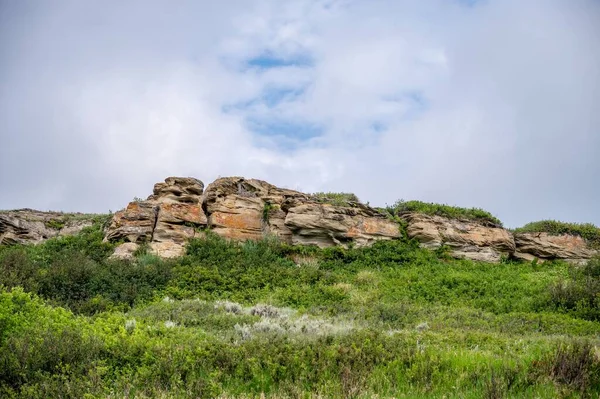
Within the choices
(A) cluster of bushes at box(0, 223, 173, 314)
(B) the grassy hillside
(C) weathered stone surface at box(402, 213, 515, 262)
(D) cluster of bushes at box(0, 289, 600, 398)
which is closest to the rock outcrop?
(C) weathered stone surface at box(402, 213, 515, 262)

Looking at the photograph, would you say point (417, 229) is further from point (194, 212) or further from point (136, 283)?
point (136, 283)

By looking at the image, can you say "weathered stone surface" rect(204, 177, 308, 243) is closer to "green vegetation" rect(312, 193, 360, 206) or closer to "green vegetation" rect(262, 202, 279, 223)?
"green vegetation" rect(262, 202, 279, 223)

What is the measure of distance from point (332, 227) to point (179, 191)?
817cm

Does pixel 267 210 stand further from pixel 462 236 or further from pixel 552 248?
pixel 552 248

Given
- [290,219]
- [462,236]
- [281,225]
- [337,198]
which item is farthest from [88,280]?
[462,236]

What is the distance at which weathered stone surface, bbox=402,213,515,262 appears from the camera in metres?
26.9

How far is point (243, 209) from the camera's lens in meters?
27.0

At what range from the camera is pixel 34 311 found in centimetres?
959

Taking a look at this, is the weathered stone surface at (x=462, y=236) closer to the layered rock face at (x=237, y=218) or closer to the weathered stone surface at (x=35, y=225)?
the layered rock face at (x=237, y=218)

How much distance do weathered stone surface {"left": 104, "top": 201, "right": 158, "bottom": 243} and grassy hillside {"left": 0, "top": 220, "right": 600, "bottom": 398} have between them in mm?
1017

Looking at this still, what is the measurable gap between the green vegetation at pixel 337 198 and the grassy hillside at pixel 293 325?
3.41m

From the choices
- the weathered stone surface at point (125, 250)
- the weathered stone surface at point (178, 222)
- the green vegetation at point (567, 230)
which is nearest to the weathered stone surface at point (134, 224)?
the weathered stone surface at point (178, 222)

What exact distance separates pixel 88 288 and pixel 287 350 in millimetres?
12472

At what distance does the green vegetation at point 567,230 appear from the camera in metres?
29.0
